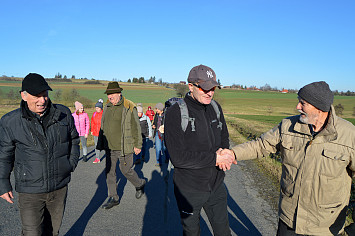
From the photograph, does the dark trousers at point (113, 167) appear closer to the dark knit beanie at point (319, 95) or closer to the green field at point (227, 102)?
the dark knit beanie at point (319, 95)

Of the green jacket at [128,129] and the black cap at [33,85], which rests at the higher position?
the black cap at [33,85]

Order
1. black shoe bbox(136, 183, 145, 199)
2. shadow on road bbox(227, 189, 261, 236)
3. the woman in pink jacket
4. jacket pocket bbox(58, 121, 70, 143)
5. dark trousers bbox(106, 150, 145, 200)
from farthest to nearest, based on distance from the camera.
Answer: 1. the woman in pink jacket
2. black shoe bbox(136, 183, 145, 199)
3. dark trousers bbox(106, 150, 145, 200)
4. shadow on road bbox(227, 189, 261, 236)
5. jacket pocket bbox(58, 121, 70, 143)

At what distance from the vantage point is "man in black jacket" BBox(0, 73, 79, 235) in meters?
2.64

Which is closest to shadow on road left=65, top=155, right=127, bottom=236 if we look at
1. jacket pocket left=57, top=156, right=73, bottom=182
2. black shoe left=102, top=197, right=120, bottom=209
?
black shoe left=102, top=197, right=120, bottom=209

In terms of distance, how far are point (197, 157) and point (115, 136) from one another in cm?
258

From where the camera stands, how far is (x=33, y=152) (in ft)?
8.86

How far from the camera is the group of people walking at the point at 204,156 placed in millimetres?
2178

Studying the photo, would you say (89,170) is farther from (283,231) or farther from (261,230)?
(283,231)

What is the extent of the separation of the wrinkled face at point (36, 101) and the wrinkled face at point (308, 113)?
8.83 ft

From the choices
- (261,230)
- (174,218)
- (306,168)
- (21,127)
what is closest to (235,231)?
(261,230)

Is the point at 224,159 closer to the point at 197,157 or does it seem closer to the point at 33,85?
the point at 197,157

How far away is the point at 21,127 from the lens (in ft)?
8.72

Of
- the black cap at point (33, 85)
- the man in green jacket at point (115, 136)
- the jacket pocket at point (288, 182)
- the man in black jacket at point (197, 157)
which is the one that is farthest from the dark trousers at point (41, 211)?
the jacket pocket at point (288, 182)

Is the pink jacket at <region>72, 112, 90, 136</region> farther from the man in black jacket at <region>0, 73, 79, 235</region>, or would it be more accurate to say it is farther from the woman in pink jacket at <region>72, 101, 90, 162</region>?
the man in black jacket at <region>0, 73, 79, 235</region>
